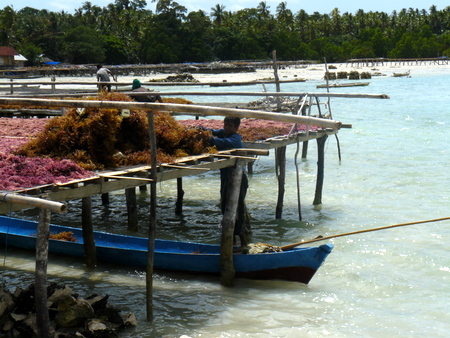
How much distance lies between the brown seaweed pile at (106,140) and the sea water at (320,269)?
854mm

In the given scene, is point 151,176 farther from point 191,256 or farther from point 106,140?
point 191,256

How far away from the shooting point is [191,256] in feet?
28.7

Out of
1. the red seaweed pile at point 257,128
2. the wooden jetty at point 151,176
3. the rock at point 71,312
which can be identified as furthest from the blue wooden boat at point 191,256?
the red seaweed pile at point 257,128

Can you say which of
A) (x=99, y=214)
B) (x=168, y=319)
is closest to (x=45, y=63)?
(x=99, y=214)

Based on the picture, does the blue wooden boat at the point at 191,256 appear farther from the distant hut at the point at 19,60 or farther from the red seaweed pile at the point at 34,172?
the distant hut at the point at 19,60

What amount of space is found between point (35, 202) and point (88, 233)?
3.72 metres

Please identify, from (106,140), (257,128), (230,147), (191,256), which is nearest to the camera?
(106,140)

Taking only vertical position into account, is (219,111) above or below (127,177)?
above

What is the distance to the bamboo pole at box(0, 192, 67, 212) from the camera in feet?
17.8

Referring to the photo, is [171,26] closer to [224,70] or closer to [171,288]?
[224,70]

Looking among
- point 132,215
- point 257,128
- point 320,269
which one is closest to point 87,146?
point 132,215

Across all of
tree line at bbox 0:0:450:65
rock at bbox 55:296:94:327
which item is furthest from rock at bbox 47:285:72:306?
tree line at bbox 0:0:450:65

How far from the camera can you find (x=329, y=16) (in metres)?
136

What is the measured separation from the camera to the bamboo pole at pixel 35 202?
5.42 meters
